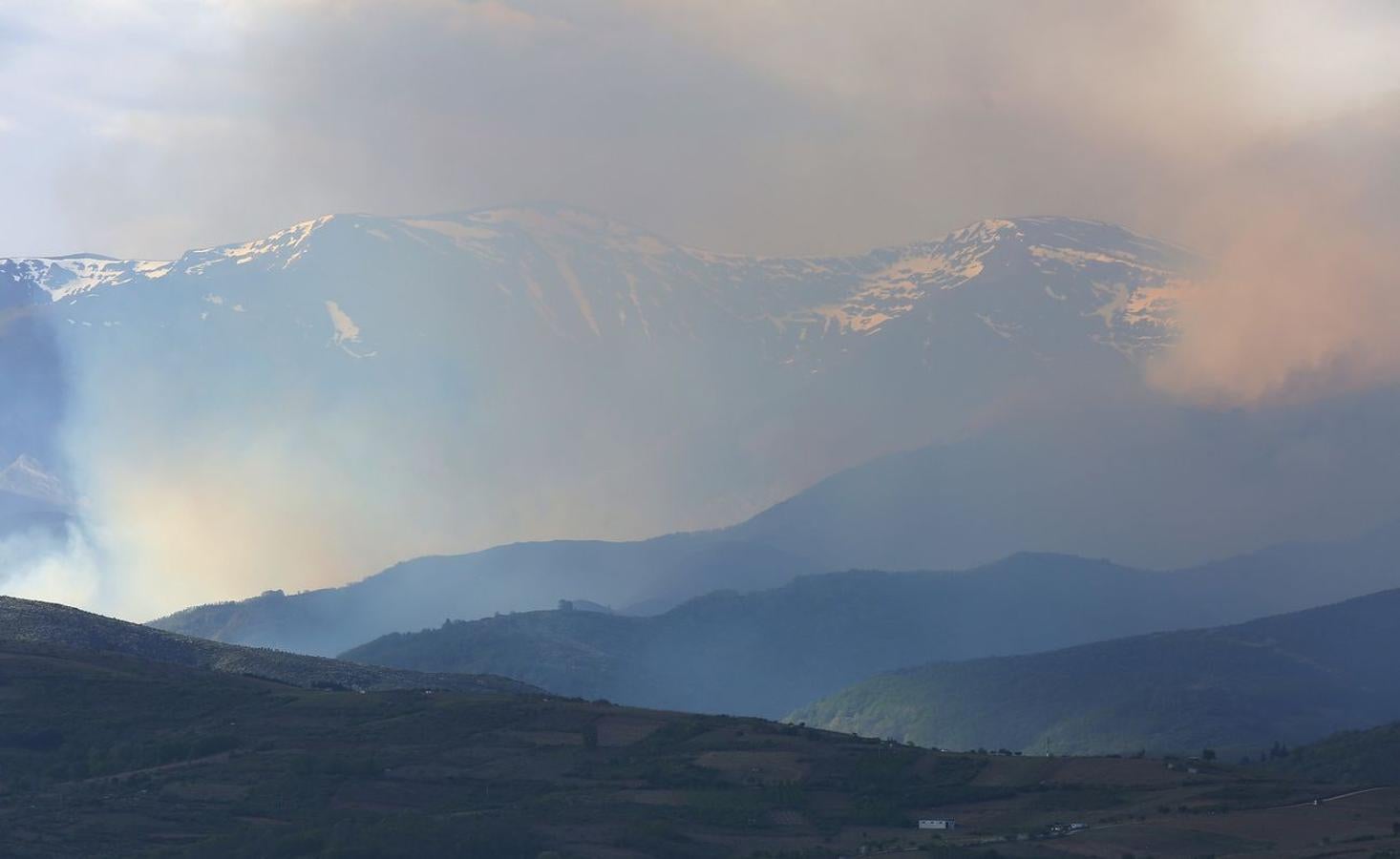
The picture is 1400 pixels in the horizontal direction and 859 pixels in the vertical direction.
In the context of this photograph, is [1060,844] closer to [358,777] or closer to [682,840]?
[682,840]

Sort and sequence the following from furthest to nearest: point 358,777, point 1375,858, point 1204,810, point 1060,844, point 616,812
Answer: point 358,777 → point 616,812 → point 1204,810 → point 1060,844 → point 1375,858

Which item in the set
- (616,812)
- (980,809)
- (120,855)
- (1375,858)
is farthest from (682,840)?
(1375,858)

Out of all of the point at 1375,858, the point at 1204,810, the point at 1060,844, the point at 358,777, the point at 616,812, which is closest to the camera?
the point at 1375,858

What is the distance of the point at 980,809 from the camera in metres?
186

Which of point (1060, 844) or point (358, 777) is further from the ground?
point (358, 777)

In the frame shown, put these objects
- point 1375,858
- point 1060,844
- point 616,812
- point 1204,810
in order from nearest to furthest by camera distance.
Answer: point 1375,858
point 1060,844
point 1204,810
point 616,812

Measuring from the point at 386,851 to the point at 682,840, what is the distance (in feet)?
73.3

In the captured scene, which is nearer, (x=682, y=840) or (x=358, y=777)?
(x=682, y=840)

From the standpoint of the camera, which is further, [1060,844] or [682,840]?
[682,840]

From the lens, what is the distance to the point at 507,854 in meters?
164

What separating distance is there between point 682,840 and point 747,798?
21034 millimetres

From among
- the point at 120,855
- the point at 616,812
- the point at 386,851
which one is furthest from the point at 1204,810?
the point at 120,855

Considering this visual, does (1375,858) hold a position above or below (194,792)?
below

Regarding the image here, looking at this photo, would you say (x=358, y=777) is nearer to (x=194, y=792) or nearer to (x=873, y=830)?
(x=194, y=792)
